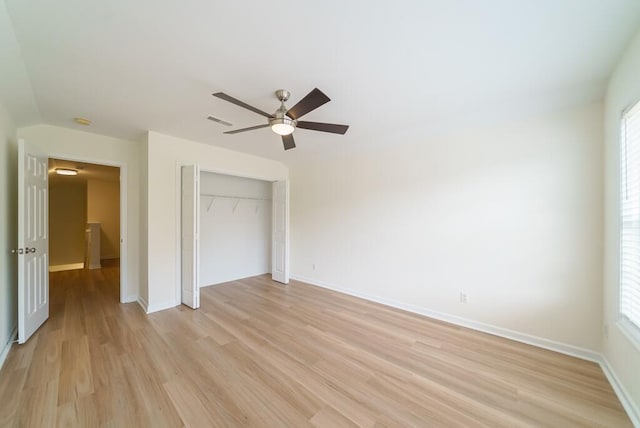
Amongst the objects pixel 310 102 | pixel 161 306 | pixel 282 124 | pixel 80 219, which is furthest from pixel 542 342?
pixel 80 219

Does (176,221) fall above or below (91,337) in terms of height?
above

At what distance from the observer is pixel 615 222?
2.03m

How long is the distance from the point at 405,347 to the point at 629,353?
1643 mm

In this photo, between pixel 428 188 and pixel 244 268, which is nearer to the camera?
pixel 428 188

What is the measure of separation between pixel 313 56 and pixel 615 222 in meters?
2.88

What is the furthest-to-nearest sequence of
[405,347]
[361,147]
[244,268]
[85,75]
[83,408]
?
1. [244,268]
2. [361,147]
3. [405,347]
4. [85,75]
5. [83,408]

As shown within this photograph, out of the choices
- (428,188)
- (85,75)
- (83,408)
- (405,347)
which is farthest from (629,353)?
(85,75)

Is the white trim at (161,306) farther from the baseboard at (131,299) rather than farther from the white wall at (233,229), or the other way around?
the white wall at (233,229)

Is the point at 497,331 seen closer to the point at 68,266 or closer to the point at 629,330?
the point at 629,330

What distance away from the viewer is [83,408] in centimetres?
172

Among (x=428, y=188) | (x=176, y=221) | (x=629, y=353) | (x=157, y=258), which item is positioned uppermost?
(x=428, y=188)

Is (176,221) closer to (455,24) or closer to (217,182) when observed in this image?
(217,182)

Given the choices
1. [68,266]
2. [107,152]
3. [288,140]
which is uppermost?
[107,152]

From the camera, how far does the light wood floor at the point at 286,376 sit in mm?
1681
